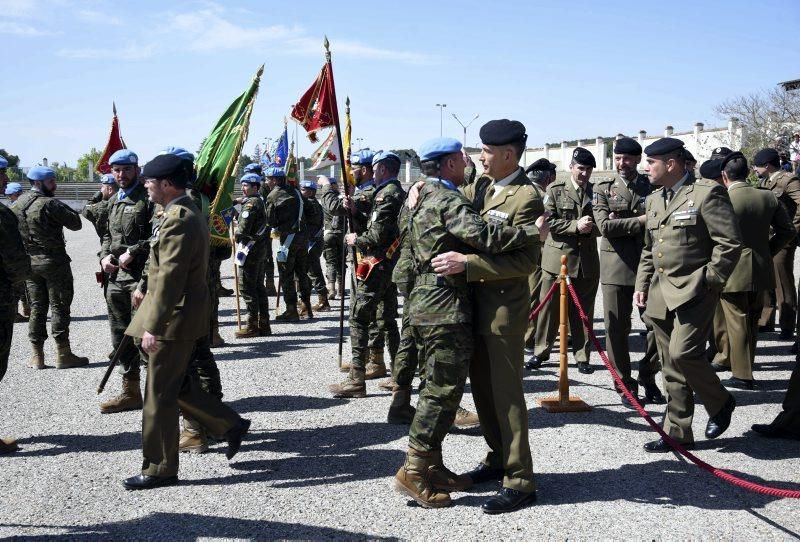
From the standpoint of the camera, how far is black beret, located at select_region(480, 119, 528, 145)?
4.41 metres

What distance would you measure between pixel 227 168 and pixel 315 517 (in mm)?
3871

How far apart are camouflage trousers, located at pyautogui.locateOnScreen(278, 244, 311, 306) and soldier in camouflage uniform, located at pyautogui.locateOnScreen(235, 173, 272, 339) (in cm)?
75

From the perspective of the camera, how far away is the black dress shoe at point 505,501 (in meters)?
4.33

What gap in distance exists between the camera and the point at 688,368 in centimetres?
539

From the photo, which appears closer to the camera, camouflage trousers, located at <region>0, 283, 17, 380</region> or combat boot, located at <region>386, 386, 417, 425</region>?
camouflage trousers, located at <region>0, 283, 17, 380</region>

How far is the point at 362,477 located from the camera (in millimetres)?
5012

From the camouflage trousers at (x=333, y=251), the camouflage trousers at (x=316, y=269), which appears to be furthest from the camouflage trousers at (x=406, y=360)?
the camouflage trousers at (x=316, y=269)

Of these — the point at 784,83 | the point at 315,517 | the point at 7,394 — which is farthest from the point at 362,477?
the point at 784,83

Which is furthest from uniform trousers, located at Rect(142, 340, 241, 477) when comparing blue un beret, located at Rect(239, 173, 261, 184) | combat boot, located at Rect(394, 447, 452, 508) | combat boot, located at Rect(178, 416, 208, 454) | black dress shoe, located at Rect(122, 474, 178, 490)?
blue un beret, located at Rect(239, 173, 261, 184)

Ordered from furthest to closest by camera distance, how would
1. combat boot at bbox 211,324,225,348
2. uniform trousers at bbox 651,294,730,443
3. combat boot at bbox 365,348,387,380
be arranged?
1. combat boot at bbox 211,324,225,348
2. combat boot at bbox 365,348,387,380
3. uniform trousers at bbox 651,294,730,443

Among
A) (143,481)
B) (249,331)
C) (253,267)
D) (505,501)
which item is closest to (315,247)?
(253,267)

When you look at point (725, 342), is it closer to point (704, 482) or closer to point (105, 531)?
point (704, 482)

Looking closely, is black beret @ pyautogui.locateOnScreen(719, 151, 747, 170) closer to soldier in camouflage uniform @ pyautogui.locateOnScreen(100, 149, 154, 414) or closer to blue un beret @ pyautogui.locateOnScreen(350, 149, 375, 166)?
blue un beret @ pyautogui.locateOnScreen(350, 149, 375, 166)

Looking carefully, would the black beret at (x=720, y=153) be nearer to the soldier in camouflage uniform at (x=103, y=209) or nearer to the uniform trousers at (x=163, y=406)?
the uniform trousers at (x=163, y=406)
